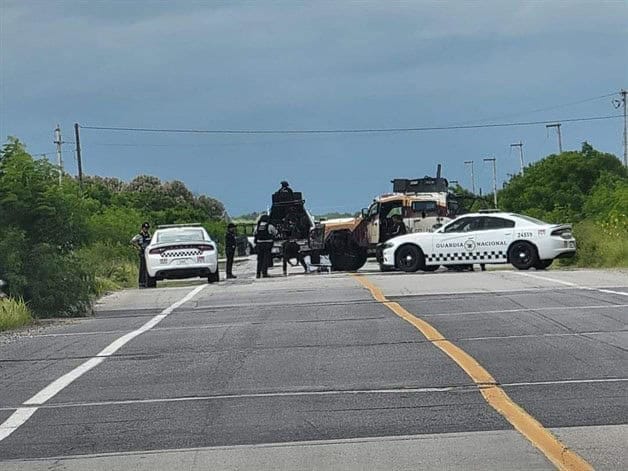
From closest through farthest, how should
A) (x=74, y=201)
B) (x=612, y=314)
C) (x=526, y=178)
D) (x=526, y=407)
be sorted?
(x=526, y=407), (x=612, y=314), (x=74, y=201), (x=526, y=178)

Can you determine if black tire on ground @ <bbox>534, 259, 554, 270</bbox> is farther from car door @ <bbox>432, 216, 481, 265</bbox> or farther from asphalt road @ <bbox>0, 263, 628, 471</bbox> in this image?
asphalt road @ <bbox>0, 263, 628, 471</bbox>

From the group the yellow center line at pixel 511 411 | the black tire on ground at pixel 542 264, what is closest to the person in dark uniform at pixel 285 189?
the black tire on ground at pixel 542 264

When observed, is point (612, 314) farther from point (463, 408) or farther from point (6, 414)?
point (6, 414)

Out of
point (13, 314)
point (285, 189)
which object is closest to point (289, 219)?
point (285, 189)

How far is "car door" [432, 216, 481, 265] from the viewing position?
3039 cm

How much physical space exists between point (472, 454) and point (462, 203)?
33075mm

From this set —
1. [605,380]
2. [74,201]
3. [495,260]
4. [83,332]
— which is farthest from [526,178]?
[605,380]

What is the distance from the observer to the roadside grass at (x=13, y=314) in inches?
707

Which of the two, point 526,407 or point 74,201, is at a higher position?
point 74,201

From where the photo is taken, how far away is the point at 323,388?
10.6 meters

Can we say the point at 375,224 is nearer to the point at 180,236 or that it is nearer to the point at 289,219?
the point at 289,219

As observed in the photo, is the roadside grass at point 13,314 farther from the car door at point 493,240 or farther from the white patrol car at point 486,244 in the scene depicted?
the car door at point 493,240

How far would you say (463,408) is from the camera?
938 centimetres

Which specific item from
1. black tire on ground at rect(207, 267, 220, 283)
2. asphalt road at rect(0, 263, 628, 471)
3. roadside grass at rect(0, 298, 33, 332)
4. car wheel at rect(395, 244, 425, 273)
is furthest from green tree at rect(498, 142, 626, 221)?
asphalt road at rect(0, 263, 628, 471)
